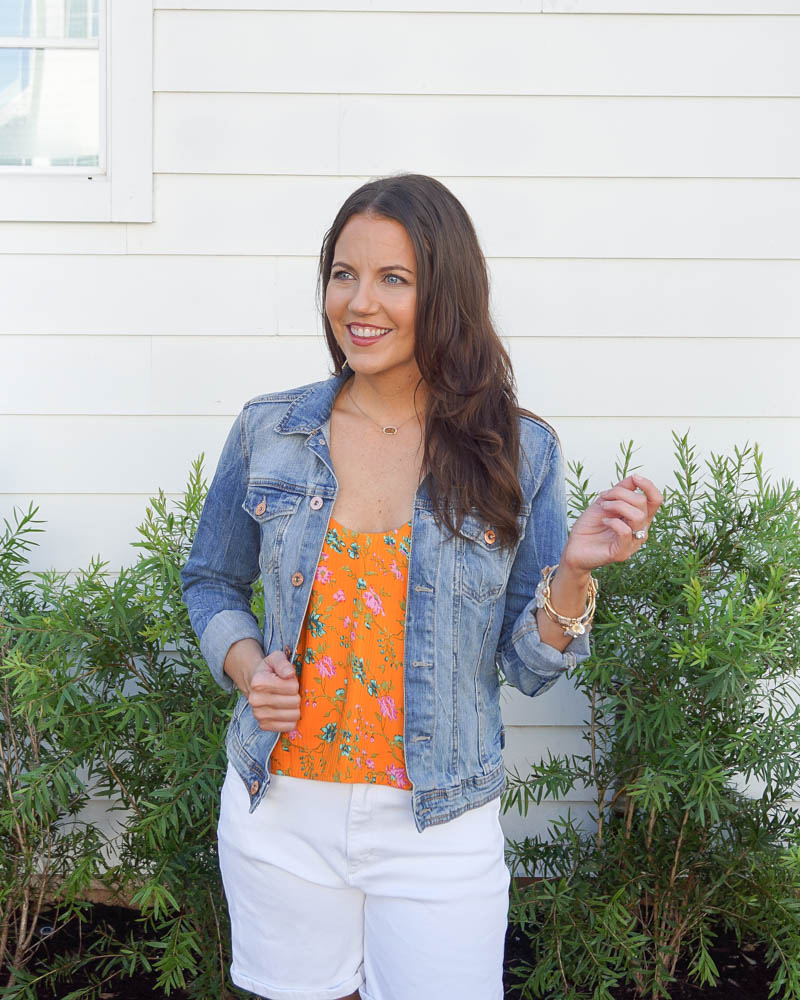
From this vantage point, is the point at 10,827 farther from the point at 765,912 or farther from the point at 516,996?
the point at 765,912

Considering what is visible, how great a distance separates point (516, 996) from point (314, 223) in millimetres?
2172

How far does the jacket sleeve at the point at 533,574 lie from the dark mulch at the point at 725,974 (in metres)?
1.31

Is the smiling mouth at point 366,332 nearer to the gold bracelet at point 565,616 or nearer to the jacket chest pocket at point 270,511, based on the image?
the jacket chest pocket at point 270,511

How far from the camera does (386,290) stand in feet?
4.89

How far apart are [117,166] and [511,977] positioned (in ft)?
8.11

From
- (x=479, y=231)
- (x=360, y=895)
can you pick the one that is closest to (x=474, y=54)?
(x=479, y=231)

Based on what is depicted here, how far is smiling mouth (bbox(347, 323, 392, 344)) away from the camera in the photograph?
4.91 feet

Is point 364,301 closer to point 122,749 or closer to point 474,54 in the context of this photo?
point 122,749

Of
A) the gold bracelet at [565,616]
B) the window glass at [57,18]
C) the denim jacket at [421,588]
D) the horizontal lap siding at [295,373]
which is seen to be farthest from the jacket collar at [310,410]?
the window glass at [57,18]

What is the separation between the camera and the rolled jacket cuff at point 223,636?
1.60m

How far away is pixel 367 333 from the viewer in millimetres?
1503

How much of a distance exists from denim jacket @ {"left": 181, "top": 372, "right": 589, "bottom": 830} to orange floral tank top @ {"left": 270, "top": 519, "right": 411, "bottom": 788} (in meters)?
0.02

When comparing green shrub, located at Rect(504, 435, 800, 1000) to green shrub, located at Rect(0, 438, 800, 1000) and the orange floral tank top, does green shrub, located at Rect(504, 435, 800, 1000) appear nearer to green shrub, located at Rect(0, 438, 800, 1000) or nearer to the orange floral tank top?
green shrub, located at Rect(0, 438, 800, 1000)

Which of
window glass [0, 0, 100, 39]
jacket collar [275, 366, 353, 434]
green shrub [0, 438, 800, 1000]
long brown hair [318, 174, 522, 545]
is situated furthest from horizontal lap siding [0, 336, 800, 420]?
long brown hair [318, 174, 522, 545]
